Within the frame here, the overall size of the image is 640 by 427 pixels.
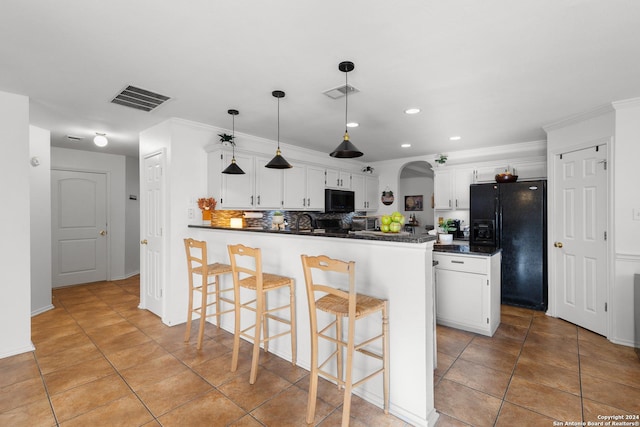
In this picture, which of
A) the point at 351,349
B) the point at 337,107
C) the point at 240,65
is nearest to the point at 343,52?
the point at 240,65

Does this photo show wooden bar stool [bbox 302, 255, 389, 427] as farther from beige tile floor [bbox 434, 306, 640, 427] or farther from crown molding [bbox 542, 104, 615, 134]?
crown molding [bbox 542, 104, 615, 134]

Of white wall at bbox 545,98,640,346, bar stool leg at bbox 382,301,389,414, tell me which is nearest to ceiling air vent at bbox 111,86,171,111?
bar stool leg at bbox 382,301,389,414

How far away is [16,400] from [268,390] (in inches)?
71.3

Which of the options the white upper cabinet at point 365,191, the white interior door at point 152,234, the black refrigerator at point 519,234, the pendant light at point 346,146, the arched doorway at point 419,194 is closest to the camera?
the pendant light at point 346,146

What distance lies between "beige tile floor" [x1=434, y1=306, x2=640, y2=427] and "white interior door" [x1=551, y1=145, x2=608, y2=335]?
0.33m

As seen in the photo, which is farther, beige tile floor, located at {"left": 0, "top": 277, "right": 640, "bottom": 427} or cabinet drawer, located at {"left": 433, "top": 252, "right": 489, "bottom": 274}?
cabinet drawer, located at {"left": 433, "top": 252, "right": 489, "bottom": 274}

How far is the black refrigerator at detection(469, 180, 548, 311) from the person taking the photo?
405 centimetres

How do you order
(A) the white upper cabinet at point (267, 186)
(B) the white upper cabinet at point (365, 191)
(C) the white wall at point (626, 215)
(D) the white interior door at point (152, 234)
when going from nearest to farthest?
(C) the white wall at point (626, 215) → (D) the white interior door at point (152, 234) → (A) the white upper cabinet at point (267, 186) → (B) the white upper cabinet at point (365, 191)

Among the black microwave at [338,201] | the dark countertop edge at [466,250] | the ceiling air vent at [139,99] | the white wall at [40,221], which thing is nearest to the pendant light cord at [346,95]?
the ceiling air vent at [139,99]

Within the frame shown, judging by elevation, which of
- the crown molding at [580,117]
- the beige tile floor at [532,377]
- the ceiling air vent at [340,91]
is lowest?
the beige tile floor at [532,377]

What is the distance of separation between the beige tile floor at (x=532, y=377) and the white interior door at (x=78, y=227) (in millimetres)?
6132

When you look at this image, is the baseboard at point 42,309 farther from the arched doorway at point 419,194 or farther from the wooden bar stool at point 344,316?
the arched doorway at point 419,194

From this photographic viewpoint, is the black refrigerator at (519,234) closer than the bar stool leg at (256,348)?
No

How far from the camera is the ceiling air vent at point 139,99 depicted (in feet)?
9.23
